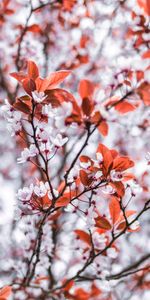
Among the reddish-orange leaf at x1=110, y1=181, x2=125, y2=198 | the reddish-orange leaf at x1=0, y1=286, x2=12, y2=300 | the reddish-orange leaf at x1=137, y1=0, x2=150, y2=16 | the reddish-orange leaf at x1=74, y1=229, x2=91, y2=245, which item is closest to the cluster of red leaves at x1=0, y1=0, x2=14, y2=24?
the reddish-orange leaf at x1=137, y1=0, x2=150, y2=16

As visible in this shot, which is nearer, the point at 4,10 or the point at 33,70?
the point at 33,70

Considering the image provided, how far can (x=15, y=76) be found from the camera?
3.94 feet

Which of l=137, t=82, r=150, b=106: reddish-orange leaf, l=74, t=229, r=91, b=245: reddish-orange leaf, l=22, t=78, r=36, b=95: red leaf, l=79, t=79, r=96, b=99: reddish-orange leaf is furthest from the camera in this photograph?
l=74, t=229, r=91, b=245: reddish-orange leaf

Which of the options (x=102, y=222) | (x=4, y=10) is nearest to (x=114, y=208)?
(x=102, y=222)

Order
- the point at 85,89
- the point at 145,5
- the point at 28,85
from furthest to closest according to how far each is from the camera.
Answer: the point at 145,5
the point at 85,89
the point at 28,85

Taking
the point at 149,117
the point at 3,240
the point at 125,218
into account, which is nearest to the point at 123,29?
the point at 149,117

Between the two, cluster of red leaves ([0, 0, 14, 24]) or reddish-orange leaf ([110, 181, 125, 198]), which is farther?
cluster of red leaves ([0, 0, 14, 24])

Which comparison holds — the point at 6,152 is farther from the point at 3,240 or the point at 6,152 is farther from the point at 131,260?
the point at 131,260

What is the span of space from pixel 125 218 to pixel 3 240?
11.1 feet

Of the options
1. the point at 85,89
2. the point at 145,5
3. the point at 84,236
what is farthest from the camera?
the point at 145,5

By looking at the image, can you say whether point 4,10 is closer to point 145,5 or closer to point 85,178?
point 145,5

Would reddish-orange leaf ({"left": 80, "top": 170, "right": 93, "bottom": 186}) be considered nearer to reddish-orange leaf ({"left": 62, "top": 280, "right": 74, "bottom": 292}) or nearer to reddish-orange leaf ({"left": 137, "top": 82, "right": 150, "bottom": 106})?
reddish-orange leaf ({"left": 137, "top": 82, "right": 150, "bottom": 106})

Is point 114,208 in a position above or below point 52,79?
below

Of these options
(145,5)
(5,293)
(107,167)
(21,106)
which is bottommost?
(5,293)
